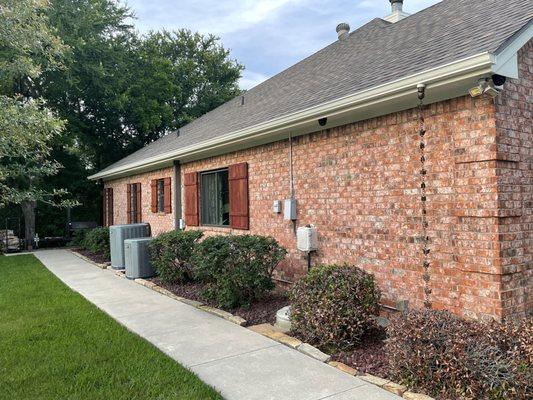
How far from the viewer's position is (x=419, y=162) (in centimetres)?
477

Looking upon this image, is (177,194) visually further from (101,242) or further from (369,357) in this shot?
(369,357)

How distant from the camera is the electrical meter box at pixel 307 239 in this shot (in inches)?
244

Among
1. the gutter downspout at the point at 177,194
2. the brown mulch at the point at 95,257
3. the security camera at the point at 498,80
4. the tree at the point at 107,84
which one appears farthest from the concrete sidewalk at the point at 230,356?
the tree at the point at 107,84

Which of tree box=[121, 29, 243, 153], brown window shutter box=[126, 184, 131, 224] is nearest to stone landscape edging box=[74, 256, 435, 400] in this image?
brown window shutter box=[126, 184, 131, 224]

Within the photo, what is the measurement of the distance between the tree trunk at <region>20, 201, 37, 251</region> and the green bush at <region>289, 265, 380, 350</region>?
1498 centimetres

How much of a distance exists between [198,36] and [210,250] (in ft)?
91.5

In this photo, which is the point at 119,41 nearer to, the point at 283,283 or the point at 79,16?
the point at 79,16

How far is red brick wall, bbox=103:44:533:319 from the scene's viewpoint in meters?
4.11

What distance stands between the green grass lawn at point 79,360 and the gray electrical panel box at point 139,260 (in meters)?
2.42

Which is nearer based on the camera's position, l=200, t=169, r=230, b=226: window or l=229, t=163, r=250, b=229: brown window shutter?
l=229, t=163, r=250, b=229: brown window shutter

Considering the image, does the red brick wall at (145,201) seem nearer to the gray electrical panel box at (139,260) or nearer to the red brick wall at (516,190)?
the gray electrical panel box at (139,260)

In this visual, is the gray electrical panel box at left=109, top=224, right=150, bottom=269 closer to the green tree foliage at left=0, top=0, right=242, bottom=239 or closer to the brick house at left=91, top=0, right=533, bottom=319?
the brick house at left=91, top=0, right=533, bottom=319

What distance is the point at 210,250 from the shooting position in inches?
247

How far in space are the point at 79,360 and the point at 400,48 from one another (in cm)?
574
